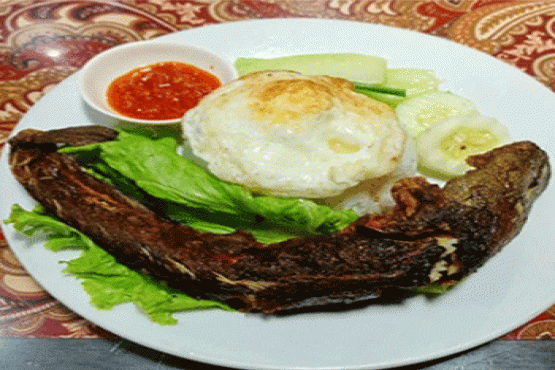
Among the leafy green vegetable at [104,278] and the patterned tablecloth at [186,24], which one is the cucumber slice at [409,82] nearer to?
the patterned tablecloth at [186,24]

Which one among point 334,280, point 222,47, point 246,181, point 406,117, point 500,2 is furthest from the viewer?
point 500,2

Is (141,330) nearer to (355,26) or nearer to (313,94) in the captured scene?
(313,94)

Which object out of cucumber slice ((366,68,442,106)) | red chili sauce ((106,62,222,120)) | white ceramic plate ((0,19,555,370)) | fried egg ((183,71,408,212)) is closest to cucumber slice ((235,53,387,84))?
cucumber slice ((366,68,442,106))

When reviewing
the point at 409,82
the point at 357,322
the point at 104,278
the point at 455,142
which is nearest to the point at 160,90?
the point at 104,278

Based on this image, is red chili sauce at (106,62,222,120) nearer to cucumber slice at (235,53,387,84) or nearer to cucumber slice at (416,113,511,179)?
cucumber slice at (235,53,387,84)

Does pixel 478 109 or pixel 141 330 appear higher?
pixel 478 109

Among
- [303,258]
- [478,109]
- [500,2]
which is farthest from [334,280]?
[500,2]

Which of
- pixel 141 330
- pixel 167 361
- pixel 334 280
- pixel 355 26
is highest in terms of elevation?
pixel 355 26

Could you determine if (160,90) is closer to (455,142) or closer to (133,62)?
(133,62)

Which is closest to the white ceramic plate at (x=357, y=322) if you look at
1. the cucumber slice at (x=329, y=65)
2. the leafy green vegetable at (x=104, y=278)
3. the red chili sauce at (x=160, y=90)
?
the leafy green vegetable at (x=104, y=278)
